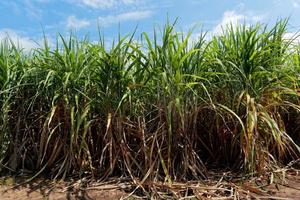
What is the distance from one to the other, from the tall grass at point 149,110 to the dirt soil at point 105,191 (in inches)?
5.6

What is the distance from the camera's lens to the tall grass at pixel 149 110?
3193mm

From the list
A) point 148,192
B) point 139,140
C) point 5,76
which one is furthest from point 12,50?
point 148,192

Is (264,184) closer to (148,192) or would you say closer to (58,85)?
(148,192)

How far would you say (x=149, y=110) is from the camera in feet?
11.1

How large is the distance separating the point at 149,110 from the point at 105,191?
2.45 ft

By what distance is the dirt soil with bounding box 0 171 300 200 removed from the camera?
9.64 ft

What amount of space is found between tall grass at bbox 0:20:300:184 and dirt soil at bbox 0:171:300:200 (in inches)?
5.6

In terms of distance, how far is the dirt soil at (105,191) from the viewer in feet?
9.64

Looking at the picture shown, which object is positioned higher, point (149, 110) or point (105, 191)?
point (149, 110)

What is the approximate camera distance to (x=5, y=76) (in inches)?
145

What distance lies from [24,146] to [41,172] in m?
0.30

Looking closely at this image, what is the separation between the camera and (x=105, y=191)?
3.01 m

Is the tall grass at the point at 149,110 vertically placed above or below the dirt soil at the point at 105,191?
above

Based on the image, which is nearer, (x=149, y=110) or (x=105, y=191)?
(x=105, y=191)
